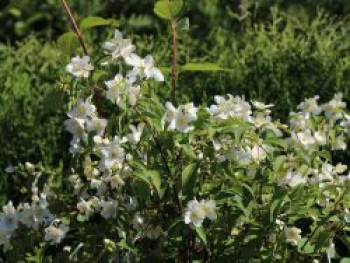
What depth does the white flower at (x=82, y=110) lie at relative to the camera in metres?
2.30

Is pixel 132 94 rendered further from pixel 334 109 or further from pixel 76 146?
pixel 334 109

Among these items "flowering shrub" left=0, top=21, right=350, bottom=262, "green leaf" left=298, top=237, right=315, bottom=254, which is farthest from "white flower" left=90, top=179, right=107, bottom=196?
"green leaf" left=298, top=237, right=315, bottom=254

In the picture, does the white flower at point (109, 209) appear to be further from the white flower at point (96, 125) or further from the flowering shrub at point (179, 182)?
the white flower at point (96, 125)

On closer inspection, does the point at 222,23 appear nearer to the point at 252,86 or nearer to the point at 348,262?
the point at 252,86

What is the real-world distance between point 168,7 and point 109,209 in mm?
604

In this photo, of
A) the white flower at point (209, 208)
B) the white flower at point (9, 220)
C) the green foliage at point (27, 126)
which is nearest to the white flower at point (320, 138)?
the white flower at point (209, 208)

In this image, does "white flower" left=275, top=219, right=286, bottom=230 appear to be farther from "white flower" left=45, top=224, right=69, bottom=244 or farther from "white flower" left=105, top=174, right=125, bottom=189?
"white flower" left=45, top=224, right=69, bottom=244

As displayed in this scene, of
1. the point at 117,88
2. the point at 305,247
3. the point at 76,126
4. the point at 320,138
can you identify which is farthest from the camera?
the point at 320,138

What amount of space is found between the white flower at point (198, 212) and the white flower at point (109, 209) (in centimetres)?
27

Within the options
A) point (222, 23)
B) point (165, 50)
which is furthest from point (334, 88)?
point (222, 23)

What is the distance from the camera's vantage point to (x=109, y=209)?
248 cm

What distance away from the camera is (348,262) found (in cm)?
254

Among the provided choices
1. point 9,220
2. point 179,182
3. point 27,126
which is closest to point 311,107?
point 179,182

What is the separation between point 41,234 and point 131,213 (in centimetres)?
33
